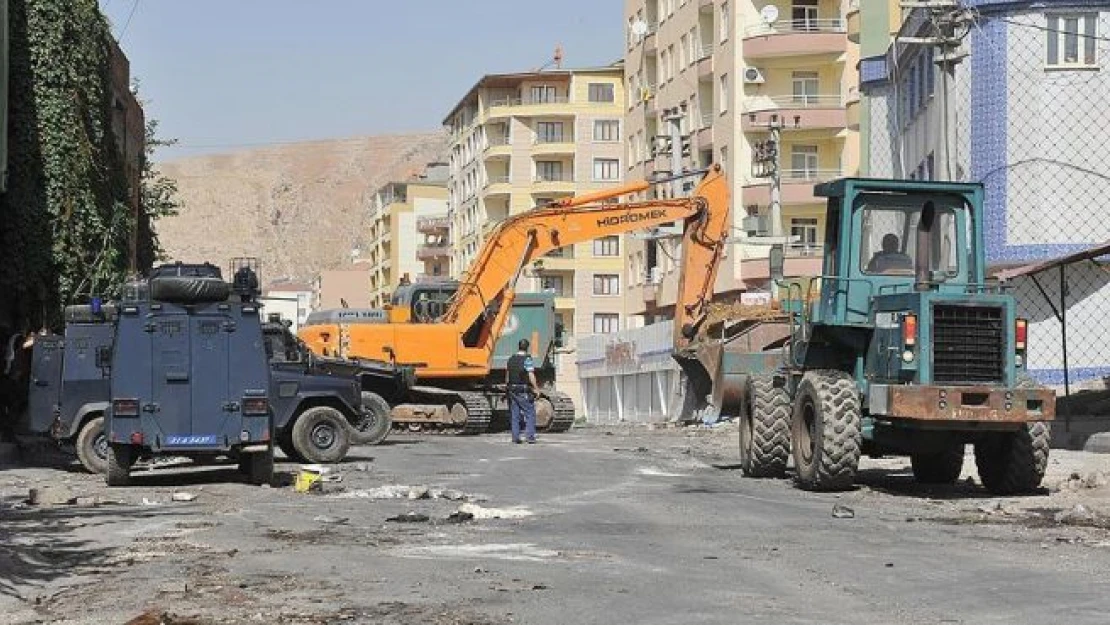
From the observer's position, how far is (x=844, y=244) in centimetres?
2159

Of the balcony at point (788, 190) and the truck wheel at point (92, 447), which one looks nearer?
the truck wheel at point (92, 447)

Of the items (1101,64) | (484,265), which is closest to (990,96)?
(1101,64)

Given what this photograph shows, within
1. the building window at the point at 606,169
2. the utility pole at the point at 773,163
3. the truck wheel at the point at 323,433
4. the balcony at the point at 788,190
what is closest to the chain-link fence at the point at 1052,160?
the utility pole at the point at 773,163

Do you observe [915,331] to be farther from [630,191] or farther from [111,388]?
[630,191]

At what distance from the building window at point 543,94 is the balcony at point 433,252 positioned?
28.0 meters

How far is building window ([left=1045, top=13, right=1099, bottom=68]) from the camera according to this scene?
144 ft

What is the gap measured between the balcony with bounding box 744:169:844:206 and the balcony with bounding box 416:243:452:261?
74.1 meters

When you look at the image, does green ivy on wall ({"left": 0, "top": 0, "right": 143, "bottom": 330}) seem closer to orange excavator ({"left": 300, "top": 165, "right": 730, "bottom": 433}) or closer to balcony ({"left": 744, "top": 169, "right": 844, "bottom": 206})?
orange excavator ({"left": 300, "top": 165, "right": 730, "bottom": 433})

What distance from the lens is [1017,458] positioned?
2070 centimetres

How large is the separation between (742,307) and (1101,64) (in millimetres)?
10062

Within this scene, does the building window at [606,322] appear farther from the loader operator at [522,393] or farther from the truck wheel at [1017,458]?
the truck wheel at [1017,458]

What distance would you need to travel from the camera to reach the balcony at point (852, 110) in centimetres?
7494

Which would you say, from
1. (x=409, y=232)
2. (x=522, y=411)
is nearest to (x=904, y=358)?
(x=522, y=411)

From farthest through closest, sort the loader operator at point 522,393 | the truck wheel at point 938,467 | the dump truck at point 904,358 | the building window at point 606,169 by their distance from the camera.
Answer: the building window at point 606,169 → the loader operator at point 522,393 → the truck wheel at point 938,467 → the dump truck at point 904,358
